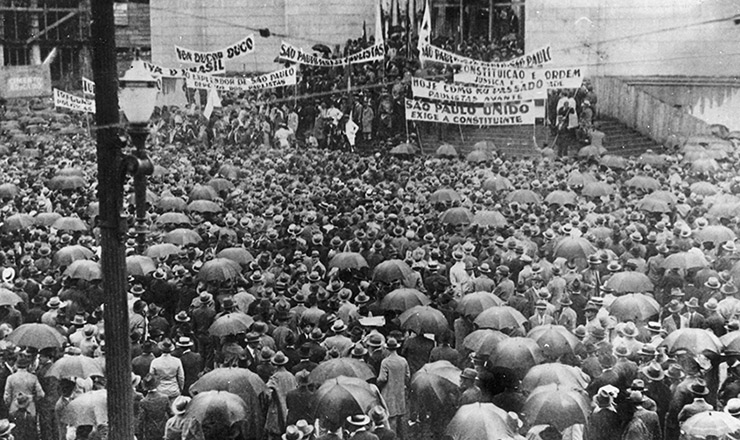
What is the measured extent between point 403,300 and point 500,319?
1472mm

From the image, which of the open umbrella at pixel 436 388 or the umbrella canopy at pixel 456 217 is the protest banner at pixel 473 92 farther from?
the open umbrella at pixel 436 388

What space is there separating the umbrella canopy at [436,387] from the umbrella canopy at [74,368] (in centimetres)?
329

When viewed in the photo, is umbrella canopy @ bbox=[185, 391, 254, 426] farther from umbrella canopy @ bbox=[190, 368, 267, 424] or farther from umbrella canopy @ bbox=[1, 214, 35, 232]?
A: umbrella canopy @ bbox=[1, 214, 35, 232]

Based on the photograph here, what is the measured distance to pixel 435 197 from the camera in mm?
18281

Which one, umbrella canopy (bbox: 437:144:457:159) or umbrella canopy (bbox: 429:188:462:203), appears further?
umbrella canopy (bbox: 437:144:457:159)

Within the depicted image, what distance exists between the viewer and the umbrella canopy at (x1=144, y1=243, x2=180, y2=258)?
15.0 meters

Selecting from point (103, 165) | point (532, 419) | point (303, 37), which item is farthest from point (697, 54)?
point (103, 165)

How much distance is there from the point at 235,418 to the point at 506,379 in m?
2.82

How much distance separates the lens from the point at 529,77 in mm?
22562

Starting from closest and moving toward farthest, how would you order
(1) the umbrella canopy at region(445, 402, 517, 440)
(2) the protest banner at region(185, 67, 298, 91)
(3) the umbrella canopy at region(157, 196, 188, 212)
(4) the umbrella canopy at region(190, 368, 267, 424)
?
(1) the umbrella canopy at region(445, 402, 517, 440), (4) the umbrella canopy at region(190, 368, 267, 424), (3) the umbrella canopy at region(157, 196, 188, 212), (2) the protest banner at region(185, 67, 298, 91)

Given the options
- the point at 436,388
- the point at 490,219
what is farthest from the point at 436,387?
the point at 490,219

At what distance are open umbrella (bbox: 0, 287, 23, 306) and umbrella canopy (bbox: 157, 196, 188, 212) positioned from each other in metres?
5.72

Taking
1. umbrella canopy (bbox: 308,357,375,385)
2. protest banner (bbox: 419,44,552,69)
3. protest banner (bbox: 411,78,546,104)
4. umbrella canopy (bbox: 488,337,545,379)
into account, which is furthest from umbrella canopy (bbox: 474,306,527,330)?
protest banner (bbox: 419,44,552,69)

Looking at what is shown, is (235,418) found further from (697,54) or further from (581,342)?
(697,54)
